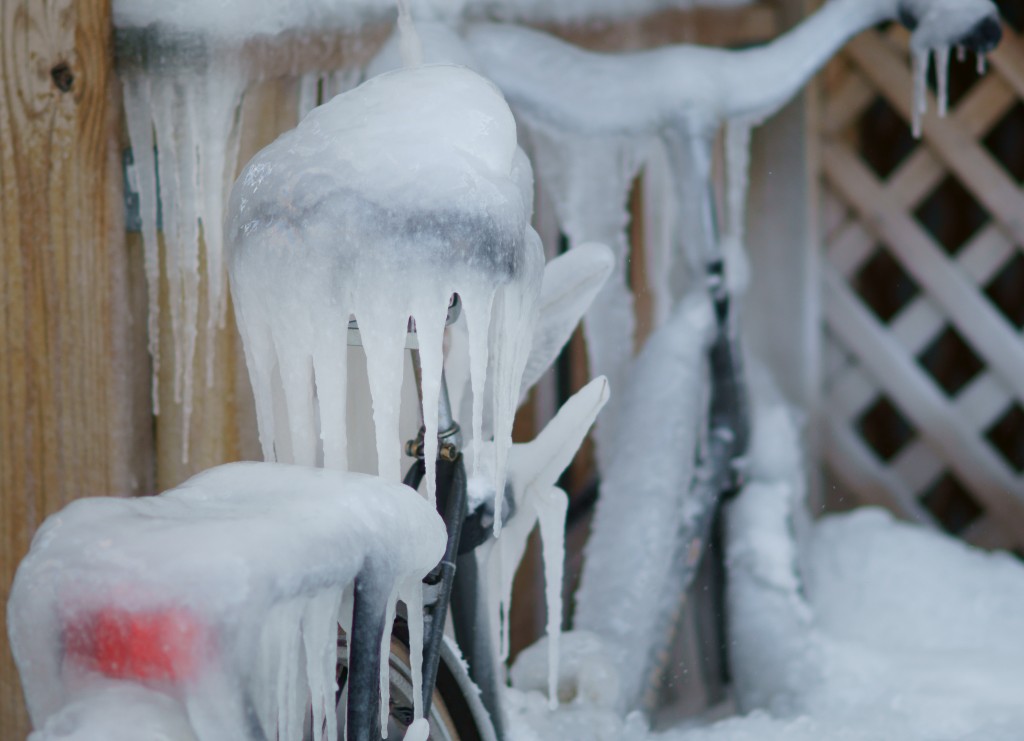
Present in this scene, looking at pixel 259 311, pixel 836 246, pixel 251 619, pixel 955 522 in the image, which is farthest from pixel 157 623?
pixel 955 522

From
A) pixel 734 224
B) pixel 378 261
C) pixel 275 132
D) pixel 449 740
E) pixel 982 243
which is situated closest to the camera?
pixel 378 261

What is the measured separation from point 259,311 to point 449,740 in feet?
1.14

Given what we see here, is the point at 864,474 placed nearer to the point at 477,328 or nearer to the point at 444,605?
the point at 444,605

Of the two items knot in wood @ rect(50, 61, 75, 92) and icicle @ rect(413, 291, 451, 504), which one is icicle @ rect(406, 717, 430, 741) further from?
knot in wood @ rect(50, 61, 75, 92)


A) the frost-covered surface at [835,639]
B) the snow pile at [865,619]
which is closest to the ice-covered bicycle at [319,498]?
the frost-covered surface at [835,639]

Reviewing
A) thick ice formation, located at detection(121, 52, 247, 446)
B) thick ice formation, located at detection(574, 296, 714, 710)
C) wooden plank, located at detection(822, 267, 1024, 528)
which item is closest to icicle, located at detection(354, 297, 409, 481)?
thick ice formation, located at detection(121, 52, 247, 446)

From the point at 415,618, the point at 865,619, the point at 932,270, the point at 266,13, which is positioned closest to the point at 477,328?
the point at 415,618

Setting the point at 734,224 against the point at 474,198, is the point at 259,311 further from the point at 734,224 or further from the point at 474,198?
the point at 734,224

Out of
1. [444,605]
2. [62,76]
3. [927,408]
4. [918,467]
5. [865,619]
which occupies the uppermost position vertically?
[62,76]

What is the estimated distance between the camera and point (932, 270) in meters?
1.54

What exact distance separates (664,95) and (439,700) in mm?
695

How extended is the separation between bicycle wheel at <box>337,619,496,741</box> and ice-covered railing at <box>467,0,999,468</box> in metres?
0.59

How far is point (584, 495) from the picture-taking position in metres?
1.45

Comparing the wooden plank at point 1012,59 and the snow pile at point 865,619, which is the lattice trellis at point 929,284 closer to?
the wooden plank at point 1012,59
